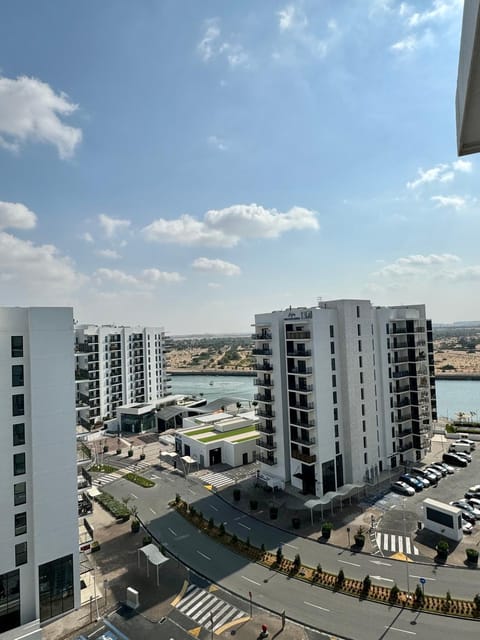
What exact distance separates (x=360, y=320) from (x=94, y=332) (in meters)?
47.8

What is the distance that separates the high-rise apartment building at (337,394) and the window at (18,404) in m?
23.8

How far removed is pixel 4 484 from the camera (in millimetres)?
22156

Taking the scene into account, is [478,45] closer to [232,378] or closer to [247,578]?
[247,578]

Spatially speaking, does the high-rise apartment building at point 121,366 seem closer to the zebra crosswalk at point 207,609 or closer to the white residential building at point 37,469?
the white residential building at point 37,469

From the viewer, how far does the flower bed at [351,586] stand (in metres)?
22.0

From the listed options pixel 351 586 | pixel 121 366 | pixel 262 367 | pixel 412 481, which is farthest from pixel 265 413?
pixel 121 366

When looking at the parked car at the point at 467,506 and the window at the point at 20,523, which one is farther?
the parked car at the point at 467,506

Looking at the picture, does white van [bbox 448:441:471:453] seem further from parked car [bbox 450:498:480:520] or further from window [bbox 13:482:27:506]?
window [bbox 13:482:27:506]

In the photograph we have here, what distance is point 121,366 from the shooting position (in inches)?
2923

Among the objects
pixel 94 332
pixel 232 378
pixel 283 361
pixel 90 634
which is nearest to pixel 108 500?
pixel 90 634

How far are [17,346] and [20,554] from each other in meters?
11.8

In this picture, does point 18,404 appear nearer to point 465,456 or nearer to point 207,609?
point 207,609

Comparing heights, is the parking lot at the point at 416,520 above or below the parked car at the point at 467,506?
below

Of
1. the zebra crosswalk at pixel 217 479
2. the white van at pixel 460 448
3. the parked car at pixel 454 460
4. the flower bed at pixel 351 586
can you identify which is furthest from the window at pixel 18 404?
the white van at pixel 460 448
